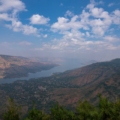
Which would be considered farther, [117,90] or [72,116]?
[117,90]

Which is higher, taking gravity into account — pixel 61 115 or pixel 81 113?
pixel 81 113

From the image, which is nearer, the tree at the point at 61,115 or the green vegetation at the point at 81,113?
the green vegetation at the point at 81,113

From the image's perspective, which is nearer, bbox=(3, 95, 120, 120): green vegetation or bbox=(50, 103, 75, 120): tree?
bbox=(3, 95, 120, 120): green vegetation

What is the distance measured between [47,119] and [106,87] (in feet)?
342

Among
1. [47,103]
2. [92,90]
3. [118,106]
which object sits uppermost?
[118,106]

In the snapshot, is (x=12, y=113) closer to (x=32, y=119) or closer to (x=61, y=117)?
(x=32, y=119)

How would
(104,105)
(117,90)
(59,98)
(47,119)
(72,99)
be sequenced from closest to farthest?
(47,119) → (104,105) → (117,90) → (72,99) → (59,98)

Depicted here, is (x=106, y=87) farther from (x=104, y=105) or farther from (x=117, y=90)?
(x=104, y=105)

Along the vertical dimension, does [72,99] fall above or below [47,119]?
below

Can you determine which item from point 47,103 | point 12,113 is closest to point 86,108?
point 12,113

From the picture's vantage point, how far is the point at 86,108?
128 ft

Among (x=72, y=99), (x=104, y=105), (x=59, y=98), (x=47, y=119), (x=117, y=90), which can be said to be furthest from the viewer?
(x=59, y=98)

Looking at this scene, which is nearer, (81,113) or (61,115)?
(81,113)

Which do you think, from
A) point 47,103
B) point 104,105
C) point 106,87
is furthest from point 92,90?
point 104,105
